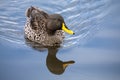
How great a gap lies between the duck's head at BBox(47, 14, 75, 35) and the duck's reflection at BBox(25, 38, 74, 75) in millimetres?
477

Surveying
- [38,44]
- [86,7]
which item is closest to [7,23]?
[38,44]

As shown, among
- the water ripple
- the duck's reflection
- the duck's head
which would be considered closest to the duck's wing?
the duck's head

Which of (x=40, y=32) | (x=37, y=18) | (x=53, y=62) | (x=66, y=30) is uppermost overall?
(x=37, y=18)

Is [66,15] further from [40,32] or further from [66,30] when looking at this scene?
[66,30]

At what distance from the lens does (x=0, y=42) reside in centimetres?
1130

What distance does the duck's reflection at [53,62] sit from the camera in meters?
10.3

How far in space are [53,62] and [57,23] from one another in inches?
41.2

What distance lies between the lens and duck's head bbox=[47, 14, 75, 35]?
11148mm

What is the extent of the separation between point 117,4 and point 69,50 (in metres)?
2.38

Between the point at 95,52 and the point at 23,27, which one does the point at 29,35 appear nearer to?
the point at 23,27

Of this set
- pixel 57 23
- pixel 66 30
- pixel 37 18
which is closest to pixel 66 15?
pixel 37 18

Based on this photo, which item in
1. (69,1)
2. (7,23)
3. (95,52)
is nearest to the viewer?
(95,52)

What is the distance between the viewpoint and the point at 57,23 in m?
11.2

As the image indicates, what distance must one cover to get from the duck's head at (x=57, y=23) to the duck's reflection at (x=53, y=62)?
0.48 m
